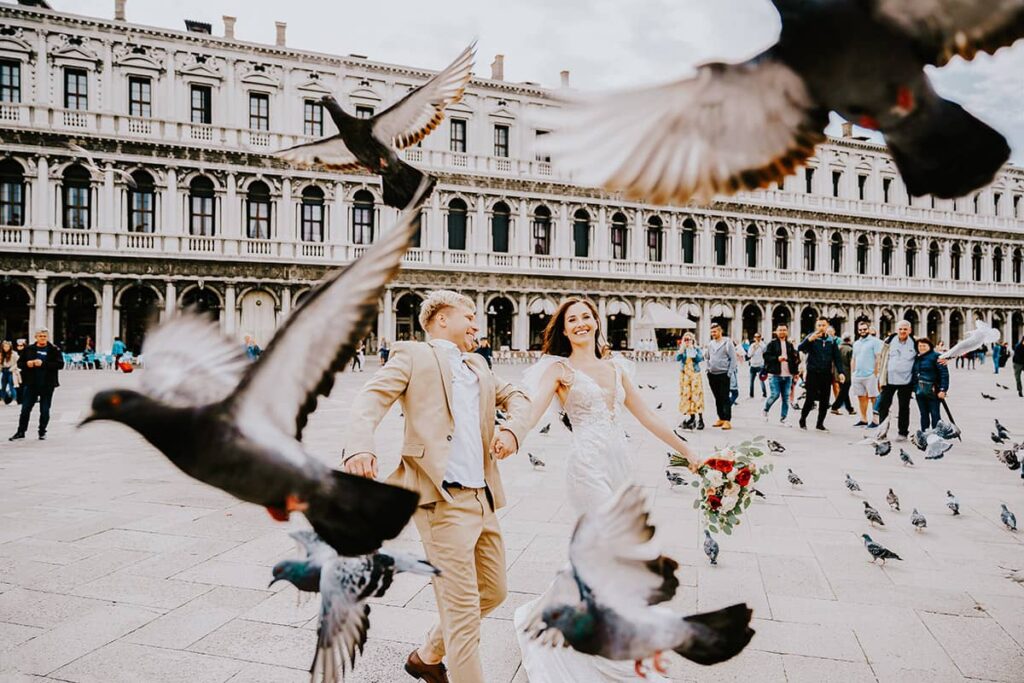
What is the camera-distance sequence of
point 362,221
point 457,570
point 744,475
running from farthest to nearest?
1. point 362,221
2. point 457,570
3. point 744,475

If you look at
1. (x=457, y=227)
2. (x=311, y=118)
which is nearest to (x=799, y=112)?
(x=311, y=118)

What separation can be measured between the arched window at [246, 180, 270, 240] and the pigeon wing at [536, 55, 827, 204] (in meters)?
25.5

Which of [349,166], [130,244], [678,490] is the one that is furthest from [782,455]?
[130,244]

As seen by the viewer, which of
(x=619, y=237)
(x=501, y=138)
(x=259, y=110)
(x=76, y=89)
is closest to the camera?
(x=259, y=110)

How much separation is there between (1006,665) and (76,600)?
15.7 feet

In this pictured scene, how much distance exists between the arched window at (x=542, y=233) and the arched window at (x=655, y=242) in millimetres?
4981

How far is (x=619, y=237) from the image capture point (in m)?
30.6

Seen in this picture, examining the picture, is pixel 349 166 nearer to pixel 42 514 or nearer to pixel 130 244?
pixel 42 514

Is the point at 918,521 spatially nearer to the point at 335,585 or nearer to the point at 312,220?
the point at 335,585

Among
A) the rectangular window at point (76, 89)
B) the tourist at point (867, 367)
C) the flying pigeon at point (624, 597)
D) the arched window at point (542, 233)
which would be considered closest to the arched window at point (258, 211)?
the rectangular window at point (76, 89)

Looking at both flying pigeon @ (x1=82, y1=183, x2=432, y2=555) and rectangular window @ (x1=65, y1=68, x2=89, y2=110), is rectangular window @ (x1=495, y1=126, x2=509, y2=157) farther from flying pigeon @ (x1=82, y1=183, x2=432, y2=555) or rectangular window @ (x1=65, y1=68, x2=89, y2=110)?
flying pigeon @ (x1=82, y1=183, x2=432, y2=555)

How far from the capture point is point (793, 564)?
15.0 ft

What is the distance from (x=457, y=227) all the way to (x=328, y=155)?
26974 millimetres

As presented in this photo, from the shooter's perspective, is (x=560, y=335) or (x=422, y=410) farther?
(x=560, y=335)
